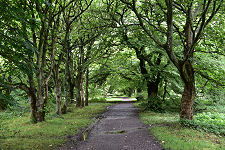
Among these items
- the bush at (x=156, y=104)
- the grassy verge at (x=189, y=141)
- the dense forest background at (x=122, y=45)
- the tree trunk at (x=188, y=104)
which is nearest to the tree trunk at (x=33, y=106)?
the dense forest background at (x=122, y=45)

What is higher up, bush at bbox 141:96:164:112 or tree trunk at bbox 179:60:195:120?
Result: tree trunk at bbox 179:60:195:120

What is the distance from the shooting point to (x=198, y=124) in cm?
828

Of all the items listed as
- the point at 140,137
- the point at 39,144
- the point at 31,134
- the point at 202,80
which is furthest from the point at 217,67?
the point at 31,134

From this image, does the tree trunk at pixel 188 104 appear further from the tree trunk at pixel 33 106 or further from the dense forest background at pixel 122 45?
the tree trunk at pixel 33 106

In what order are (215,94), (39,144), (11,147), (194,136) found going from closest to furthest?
1. (11,147)
2. (39,144)
3. (194,136)
4. (215,94)

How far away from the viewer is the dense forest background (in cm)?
561

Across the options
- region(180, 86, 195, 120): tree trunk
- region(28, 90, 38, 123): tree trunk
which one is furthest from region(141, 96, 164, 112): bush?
region(28, 90, 38, 123): tree trunk

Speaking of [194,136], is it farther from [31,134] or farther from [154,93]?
[154,93]

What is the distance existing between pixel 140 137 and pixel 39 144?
3.93 metres

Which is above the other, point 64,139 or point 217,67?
point 217,67

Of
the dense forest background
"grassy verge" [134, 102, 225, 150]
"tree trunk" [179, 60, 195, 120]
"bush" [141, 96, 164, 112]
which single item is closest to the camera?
"grassy verge" [134, 102, 225, 150]

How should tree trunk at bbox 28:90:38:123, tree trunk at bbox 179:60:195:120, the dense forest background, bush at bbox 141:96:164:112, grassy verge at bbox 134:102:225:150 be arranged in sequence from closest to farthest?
grassy verge at bbox 134:102:225:150 < the dense forest background < tree trunk at bbox 179:60:195:120 < tree trunk at bbox 28:90:38:123 < bush at bbox 141:96:164:112

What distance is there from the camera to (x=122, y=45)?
15.8 meters

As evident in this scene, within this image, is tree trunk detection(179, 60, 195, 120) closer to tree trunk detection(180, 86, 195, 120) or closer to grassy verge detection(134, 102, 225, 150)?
tree trunk detection(180, 86, 195, 120)
